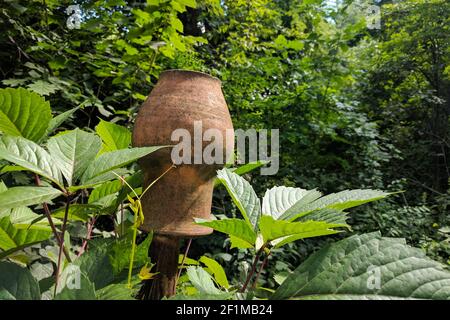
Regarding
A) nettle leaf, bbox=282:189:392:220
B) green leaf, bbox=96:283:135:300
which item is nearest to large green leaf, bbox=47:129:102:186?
green leaf, bbox=96:283:135:300

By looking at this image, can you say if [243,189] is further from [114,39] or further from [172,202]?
[114,39]

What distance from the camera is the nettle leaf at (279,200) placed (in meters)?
0.38

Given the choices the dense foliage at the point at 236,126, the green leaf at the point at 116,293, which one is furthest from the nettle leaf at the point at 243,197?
the green leaf at the point at 116,293

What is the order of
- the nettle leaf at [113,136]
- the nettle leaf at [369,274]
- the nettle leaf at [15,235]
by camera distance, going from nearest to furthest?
the nettle leaf at [369,274] → the nettle leaf at [15,235] → the nettle leaf at [113,136]

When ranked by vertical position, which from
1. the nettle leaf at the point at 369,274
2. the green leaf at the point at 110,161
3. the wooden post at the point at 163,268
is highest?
the green leaf at the point at 110,161

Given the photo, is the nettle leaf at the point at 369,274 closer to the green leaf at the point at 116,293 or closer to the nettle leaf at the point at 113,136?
the green leaf at the point at 116,293

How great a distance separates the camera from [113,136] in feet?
1.70

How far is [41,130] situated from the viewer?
14.2 inches

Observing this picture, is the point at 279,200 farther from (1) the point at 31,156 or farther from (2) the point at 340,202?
(1) the point at 31,156

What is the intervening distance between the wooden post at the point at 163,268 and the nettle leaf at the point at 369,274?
0.20m

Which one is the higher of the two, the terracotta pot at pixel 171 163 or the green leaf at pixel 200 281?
the terracotta pot at pixel 171 163

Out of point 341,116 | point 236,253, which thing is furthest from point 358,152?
point 236,253

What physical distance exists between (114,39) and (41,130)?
1792 mm
